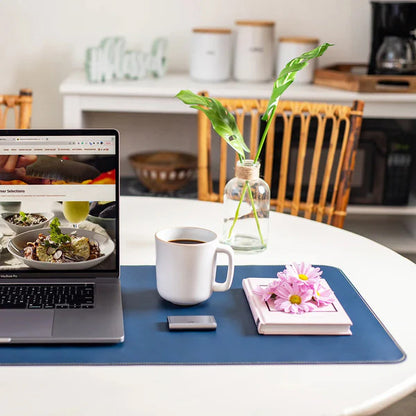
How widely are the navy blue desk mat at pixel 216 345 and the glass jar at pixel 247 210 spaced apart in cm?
28

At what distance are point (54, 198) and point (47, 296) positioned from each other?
6.1 inches

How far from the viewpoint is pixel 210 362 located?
0.88 meters

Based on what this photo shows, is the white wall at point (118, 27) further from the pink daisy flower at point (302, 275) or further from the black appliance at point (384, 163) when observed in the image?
the pink daisy flower at point (302, 275)

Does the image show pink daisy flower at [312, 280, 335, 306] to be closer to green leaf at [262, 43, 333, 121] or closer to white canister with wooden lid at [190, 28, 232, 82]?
green leaf at [262, 43, 333, 121]

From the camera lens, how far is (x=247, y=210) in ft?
4.45

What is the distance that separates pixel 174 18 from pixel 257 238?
5.76 ft

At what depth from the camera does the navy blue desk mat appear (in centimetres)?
88

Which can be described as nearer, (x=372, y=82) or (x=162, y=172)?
(x=372, y=82)

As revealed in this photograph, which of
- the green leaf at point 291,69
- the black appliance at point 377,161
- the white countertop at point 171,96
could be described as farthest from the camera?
the black appliance at point 377,161

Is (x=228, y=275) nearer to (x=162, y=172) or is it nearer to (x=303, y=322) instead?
(x=303, y=322)

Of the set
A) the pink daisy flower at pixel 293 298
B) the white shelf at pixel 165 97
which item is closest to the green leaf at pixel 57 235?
the pink daisy flower at pixel 293 298

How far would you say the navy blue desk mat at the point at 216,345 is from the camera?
88 centimetres

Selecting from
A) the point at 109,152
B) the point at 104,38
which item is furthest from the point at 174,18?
the point at 109,152

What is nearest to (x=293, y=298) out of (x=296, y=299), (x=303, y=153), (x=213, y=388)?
(x=296, y=299)
